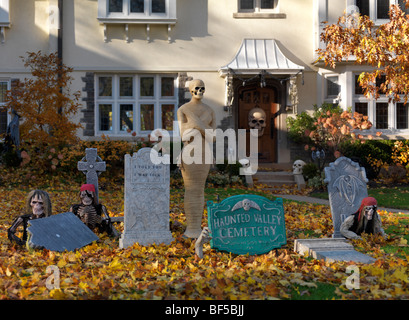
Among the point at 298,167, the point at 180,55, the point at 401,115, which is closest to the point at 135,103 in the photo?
the point at 180,55

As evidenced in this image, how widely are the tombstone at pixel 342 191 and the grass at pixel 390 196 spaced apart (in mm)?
4107

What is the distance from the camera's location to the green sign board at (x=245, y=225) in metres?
6.33

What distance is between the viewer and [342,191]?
754cm

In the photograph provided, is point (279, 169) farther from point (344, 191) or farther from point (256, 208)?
point (256, 208)

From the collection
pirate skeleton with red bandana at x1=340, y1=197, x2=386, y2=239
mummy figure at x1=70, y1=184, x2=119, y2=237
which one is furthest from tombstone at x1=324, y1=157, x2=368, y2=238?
mummy figure at x1=70, y1=184, x2=119, y2=237

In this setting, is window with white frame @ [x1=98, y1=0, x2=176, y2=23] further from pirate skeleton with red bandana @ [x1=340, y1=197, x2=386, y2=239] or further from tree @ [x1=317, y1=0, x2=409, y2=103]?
pirate skeleton with red bandana @ [x1=340, y1=197, x2=386, y2=239]

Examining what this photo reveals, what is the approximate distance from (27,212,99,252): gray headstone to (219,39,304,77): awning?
33.1 ft

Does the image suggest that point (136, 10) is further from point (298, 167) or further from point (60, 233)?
point (60, 233)

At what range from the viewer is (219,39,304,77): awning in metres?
16.1

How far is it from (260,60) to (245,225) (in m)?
10.9

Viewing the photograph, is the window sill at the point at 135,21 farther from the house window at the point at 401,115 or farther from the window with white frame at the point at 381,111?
the house window at the point at 401,115

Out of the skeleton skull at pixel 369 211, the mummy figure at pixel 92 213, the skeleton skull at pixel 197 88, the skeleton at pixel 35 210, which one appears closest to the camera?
the skeleton at pixel 35 210

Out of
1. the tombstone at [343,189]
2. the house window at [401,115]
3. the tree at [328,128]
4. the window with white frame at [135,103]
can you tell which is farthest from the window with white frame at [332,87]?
the tombstone at [343,189]

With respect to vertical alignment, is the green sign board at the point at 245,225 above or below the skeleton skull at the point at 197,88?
below
